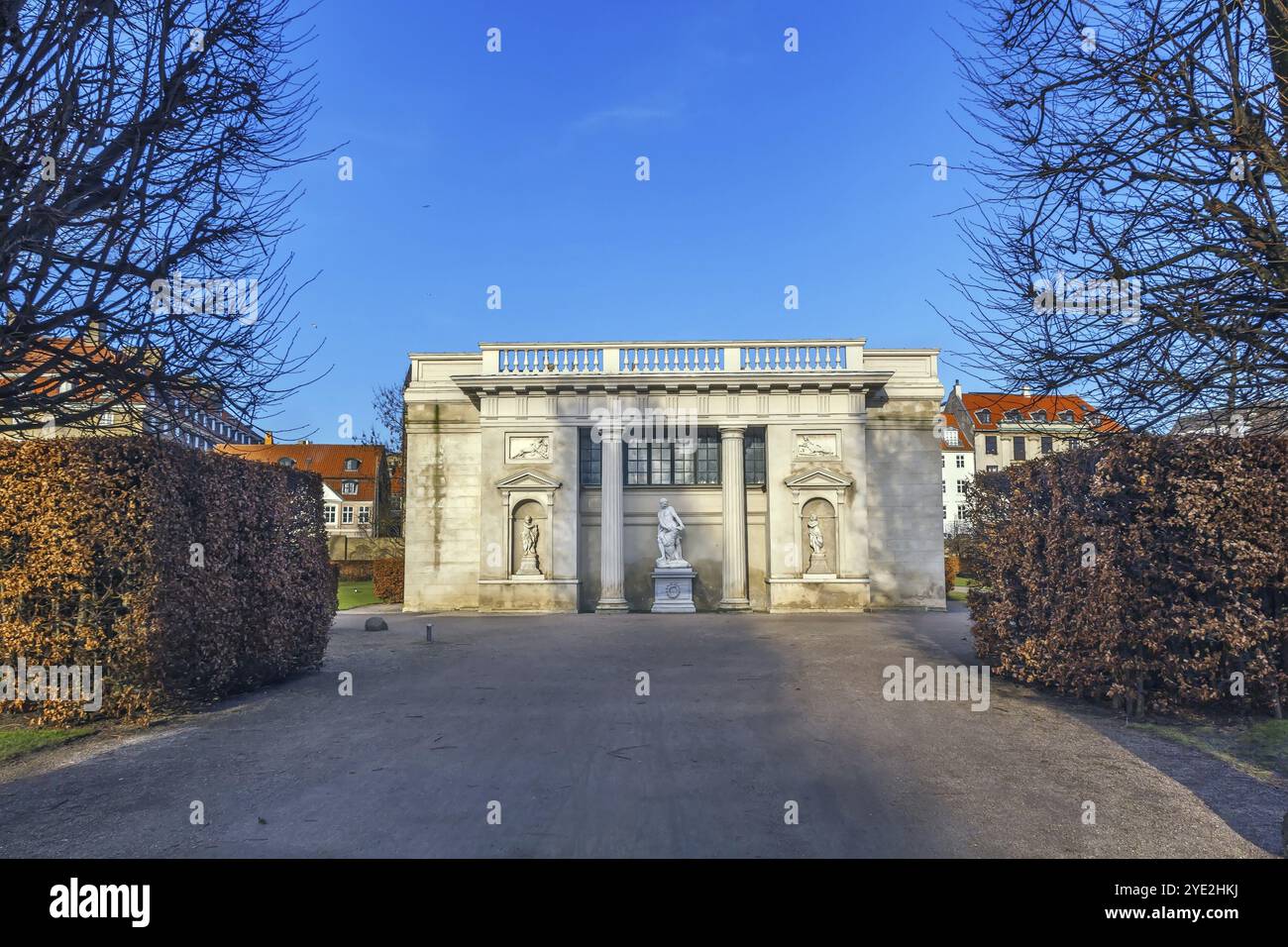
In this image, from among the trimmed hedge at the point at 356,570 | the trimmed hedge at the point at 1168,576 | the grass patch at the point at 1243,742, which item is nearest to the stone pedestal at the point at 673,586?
the trimmed hedge at the point at 1168,576

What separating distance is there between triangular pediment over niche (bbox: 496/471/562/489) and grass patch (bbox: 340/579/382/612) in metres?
8.12

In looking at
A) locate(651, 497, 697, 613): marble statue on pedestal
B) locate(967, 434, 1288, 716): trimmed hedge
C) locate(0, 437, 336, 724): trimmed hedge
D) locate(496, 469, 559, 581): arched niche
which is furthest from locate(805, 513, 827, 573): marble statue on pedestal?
locate(0, 437, 336, 724): trimmed hedge

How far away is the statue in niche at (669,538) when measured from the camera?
941 inches

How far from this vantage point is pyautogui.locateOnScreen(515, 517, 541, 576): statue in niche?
24.2m

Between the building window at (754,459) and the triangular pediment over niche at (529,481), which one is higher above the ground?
the building window at (754,459)

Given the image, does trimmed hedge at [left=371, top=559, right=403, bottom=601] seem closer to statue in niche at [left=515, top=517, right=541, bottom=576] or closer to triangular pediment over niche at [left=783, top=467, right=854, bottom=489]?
statue in niche at [left=515, top=517, right=541, bottom=576]

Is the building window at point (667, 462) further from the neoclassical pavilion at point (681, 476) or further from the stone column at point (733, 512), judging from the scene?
the stone column at point (733, 512)

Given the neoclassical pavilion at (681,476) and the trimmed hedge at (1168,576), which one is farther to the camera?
the neoclassical pavilion at (681,476)

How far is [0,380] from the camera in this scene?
650 centimetres

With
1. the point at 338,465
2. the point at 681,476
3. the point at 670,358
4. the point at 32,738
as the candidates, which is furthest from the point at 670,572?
the point at 338,465

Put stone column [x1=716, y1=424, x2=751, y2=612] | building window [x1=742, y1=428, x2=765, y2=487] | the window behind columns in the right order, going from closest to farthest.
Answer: stone column [x1=716, y1=424, x2=751, y2=612] → building window [x1=742, y1=428, x2=765, y2=487] → the window behind columns

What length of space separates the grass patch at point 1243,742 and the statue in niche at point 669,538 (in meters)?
16.5

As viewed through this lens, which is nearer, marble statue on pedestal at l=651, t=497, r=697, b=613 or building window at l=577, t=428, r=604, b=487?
marble statue on pedestal at l=651, t=497, r=697, b=613
